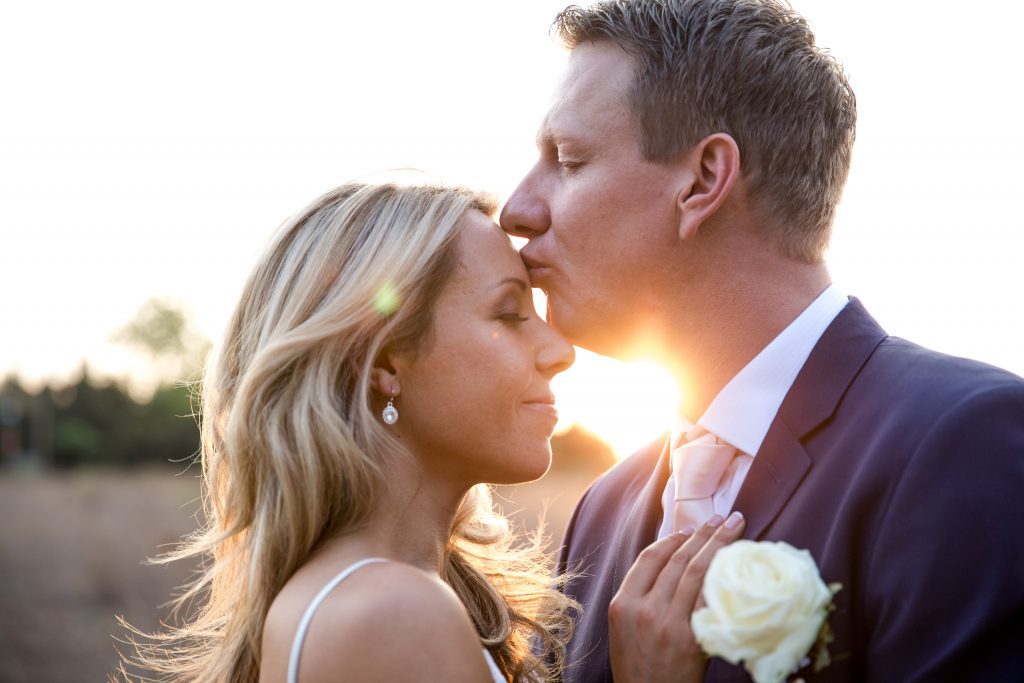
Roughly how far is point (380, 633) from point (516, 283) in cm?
124

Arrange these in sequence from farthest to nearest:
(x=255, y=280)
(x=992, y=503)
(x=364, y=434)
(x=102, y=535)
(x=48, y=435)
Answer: (x=48, y=435) < (x=102, y=535) < (x=255, y=280) < (x=364, y=434) < (x=992, y=503)

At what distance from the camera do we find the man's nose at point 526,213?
3.56 meters

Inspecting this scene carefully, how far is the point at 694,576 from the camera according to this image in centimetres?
263

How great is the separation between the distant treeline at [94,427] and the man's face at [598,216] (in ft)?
144

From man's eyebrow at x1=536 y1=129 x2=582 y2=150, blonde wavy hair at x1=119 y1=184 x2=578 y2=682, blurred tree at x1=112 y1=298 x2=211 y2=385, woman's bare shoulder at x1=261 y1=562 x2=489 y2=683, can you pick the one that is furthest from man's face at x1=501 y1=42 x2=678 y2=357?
blurred tree at x1=112 y1=298 x2=211 y2=385

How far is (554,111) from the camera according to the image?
12.1 feet

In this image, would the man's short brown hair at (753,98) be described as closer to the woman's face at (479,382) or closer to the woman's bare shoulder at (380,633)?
the woman's face at (479,382)

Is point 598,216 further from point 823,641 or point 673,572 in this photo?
point 823,641

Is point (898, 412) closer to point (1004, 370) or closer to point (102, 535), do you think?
point (1004, 370)

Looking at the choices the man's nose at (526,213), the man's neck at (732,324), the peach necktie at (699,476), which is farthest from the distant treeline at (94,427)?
the peach necktie at (699,476)

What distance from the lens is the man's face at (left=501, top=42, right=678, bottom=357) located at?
11.5 feet

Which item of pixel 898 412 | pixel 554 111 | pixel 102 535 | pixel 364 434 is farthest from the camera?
pixel 102 535

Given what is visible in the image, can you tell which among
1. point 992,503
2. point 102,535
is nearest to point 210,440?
point 992,503

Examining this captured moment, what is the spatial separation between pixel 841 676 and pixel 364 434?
1470 mm
